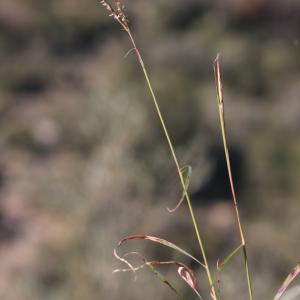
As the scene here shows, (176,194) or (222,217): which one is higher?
(176,194)

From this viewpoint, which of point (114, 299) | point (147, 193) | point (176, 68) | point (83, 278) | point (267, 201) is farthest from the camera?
point (176, 68)

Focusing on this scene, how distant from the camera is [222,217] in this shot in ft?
58.0

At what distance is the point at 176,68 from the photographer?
71.8ft

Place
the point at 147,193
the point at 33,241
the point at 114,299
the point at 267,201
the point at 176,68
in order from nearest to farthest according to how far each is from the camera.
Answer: the point at 114,299 → the point at 147,193 → the point at 33,241 → the point at 267,201 → the point at 176,68

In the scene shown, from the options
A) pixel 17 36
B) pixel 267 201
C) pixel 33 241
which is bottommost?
pixel 267 201

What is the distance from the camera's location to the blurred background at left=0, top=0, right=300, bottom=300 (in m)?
9.53

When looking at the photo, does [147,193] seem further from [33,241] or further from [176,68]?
[176,68]

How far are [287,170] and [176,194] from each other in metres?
7.97

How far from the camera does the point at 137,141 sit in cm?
1322

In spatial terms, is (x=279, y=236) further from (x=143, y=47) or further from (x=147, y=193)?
(x=143, y=47)

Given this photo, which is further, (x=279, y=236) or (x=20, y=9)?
(x=20, y=9)

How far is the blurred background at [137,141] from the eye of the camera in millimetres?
9531

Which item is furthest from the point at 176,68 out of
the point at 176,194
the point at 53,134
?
the point at 176,194

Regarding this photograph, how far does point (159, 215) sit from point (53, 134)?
27.5ft
